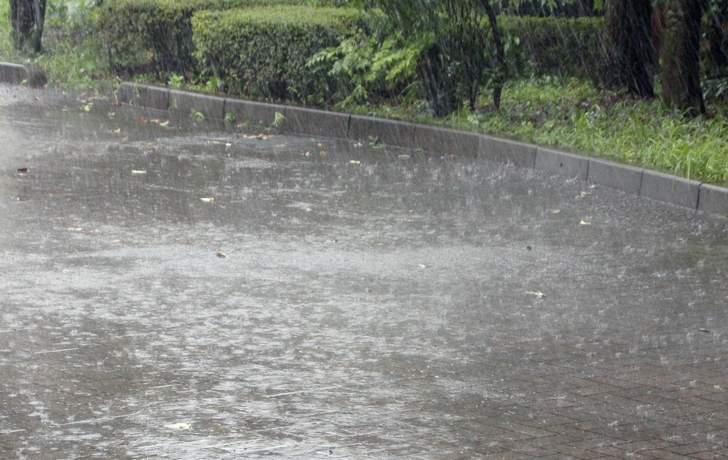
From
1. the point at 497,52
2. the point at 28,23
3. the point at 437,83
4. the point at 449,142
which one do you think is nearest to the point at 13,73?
the point at 28,23

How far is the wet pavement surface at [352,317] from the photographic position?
5.29 m

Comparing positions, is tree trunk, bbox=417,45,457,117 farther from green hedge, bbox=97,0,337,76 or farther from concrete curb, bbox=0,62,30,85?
concrete curb, bbox=0,62,30,85

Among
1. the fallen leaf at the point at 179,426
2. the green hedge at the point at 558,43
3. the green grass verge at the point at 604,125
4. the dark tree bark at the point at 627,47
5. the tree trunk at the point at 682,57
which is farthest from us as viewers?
the green hedge at the point at 558,43

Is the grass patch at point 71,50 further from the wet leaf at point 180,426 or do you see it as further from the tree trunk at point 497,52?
the wet leaf at point 180,426

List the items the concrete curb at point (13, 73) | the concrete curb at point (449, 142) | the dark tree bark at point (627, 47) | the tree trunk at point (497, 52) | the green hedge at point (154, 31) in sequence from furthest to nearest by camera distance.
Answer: the concrete curb at point (13, 73) → the green hedge at point (154, 31) → the dark tree bark at point (627, 47) → the tree trunk at point (497, 52) → the concrete curb at point (449, 142)

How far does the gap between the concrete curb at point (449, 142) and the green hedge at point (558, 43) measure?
3.18m

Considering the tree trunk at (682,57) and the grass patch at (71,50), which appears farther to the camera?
the grass patch at (71,50)

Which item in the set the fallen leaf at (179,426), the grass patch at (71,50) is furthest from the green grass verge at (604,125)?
the fallen leaf at (179,426)

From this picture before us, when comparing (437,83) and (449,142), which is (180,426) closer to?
(449,142)

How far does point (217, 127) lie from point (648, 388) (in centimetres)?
1013

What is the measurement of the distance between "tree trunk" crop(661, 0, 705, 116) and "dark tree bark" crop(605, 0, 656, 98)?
55.5 inches

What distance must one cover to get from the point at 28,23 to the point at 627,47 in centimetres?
998

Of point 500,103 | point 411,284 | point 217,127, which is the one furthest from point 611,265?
point 217,127

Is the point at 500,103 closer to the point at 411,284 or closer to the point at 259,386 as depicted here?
the point at 411,284
